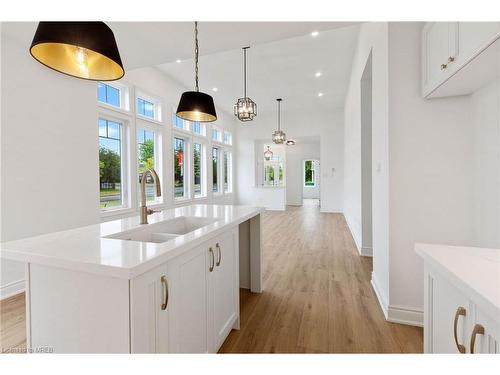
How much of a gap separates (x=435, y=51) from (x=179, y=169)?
563 centimetres

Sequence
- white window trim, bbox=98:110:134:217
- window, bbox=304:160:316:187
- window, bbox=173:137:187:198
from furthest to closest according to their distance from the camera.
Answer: window, bbox=304:160:316:187 < window, bbox=173:137:187:198 < white window trim, bbox=98:110:134:217

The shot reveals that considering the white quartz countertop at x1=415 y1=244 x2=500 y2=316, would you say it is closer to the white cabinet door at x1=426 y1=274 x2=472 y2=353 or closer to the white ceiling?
Result: the white cabinet door at x1=426 y1=274 x2=472 y2=353

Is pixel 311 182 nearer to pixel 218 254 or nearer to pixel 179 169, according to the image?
pixel 179 169

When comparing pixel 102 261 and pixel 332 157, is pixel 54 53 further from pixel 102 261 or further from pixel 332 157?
pixel 332 157

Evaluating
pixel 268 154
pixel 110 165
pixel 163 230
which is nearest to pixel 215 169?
pixel 268 154

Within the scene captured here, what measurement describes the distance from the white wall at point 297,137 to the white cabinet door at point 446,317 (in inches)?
303

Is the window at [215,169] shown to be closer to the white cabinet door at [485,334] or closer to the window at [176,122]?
the window at [176,122]

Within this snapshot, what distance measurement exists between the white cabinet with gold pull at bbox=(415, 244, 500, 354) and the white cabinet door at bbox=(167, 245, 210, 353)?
114 cm

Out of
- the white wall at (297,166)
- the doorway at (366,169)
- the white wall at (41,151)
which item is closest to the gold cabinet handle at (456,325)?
the doorway at (366,169)

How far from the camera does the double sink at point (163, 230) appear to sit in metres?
1.58

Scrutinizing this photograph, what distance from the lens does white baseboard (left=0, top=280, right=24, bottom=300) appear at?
2.58 meters

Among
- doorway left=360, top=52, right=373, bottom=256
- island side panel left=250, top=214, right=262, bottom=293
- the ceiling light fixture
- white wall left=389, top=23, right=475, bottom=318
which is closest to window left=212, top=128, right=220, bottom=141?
the ceiling light fixture

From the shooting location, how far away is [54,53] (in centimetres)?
128

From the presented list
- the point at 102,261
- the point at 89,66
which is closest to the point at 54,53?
the point at 89,66
